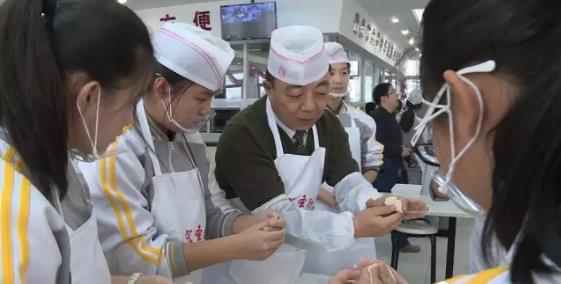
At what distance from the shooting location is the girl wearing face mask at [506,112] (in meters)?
0.47

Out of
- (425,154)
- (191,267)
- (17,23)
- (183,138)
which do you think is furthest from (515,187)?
(183,138)

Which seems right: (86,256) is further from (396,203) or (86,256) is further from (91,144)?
(396,203)

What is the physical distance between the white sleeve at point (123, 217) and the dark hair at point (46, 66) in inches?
11.6

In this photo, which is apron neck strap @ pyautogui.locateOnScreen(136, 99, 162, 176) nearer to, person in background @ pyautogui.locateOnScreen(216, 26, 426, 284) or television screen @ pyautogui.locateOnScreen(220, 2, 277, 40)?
person in background @ pyautogui.locateOnScreen(216, 26, 426, 284)

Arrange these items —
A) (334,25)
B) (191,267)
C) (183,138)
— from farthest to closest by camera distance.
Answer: (334,25)
(183,138)
(191,267)

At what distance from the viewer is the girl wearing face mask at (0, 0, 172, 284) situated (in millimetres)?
575

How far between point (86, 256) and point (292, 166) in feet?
2.58

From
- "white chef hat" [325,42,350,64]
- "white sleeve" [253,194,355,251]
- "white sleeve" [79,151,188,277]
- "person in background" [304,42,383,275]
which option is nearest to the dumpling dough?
"white sleeve" [253,194,355,251]

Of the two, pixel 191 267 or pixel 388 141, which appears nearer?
pixel 191 267

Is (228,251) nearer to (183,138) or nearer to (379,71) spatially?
(183,138)

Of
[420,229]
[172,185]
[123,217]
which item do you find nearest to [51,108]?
[123,217]

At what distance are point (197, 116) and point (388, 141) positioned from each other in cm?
320

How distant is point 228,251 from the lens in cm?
111

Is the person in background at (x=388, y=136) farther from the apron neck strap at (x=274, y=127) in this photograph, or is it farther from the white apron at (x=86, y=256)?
the white apron at (x=86, y=256)
